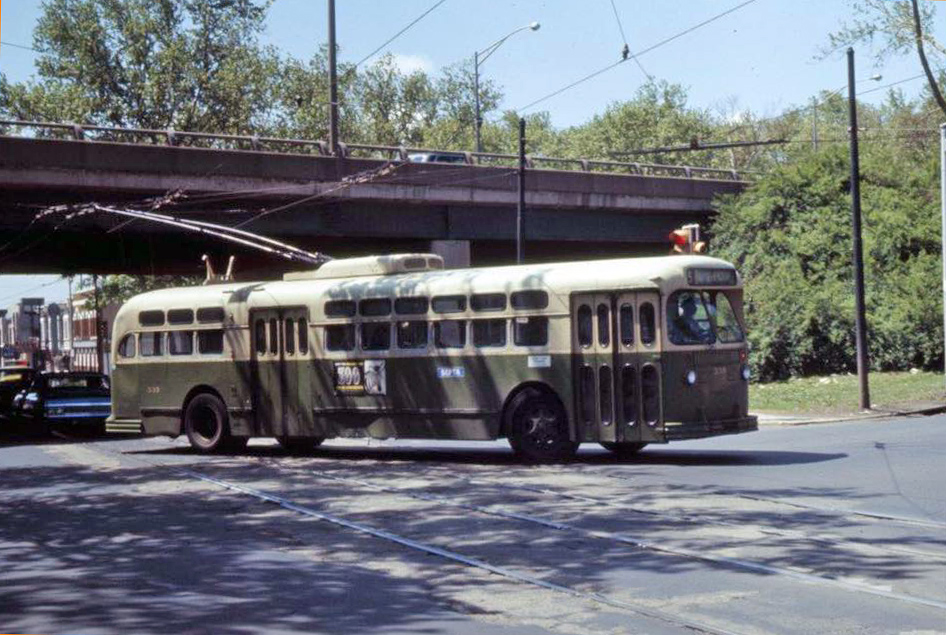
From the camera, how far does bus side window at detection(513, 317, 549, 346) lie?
1880 centimetres

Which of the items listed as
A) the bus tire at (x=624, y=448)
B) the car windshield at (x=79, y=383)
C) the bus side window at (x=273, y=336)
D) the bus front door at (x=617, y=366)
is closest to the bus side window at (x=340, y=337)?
the bus side window at (x=273, y=336)

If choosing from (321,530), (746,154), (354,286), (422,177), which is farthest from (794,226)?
(746,154)

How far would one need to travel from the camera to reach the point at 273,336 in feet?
72.8

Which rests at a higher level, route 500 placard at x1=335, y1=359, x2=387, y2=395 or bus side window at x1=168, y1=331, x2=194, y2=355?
bus side window at x1=168, y1=331, x2=194, y2=355

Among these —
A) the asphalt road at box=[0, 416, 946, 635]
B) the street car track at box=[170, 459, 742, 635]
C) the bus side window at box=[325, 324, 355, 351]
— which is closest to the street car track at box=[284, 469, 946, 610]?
the asphalt road at box=[0, 416, 946, 635]

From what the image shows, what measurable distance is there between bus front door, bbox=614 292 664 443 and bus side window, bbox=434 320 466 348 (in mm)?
2606

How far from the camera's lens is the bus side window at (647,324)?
17922 mm

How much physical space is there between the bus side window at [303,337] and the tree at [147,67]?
158ft

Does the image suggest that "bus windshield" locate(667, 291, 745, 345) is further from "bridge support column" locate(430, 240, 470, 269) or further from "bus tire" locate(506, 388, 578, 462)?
"bridge support column" locate(430, 240, 470, 269)

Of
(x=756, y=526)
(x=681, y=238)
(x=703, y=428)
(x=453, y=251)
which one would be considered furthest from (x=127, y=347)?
Result: (x=453, y=251)

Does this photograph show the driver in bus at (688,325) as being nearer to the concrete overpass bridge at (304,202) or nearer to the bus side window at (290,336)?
the bus side window at (290,336)

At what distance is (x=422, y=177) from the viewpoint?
1467 inches

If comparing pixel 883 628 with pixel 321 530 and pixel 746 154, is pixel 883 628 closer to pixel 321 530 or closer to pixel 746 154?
pixel 321 530

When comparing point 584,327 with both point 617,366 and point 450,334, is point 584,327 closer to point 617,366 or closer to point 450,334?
point 617,366
